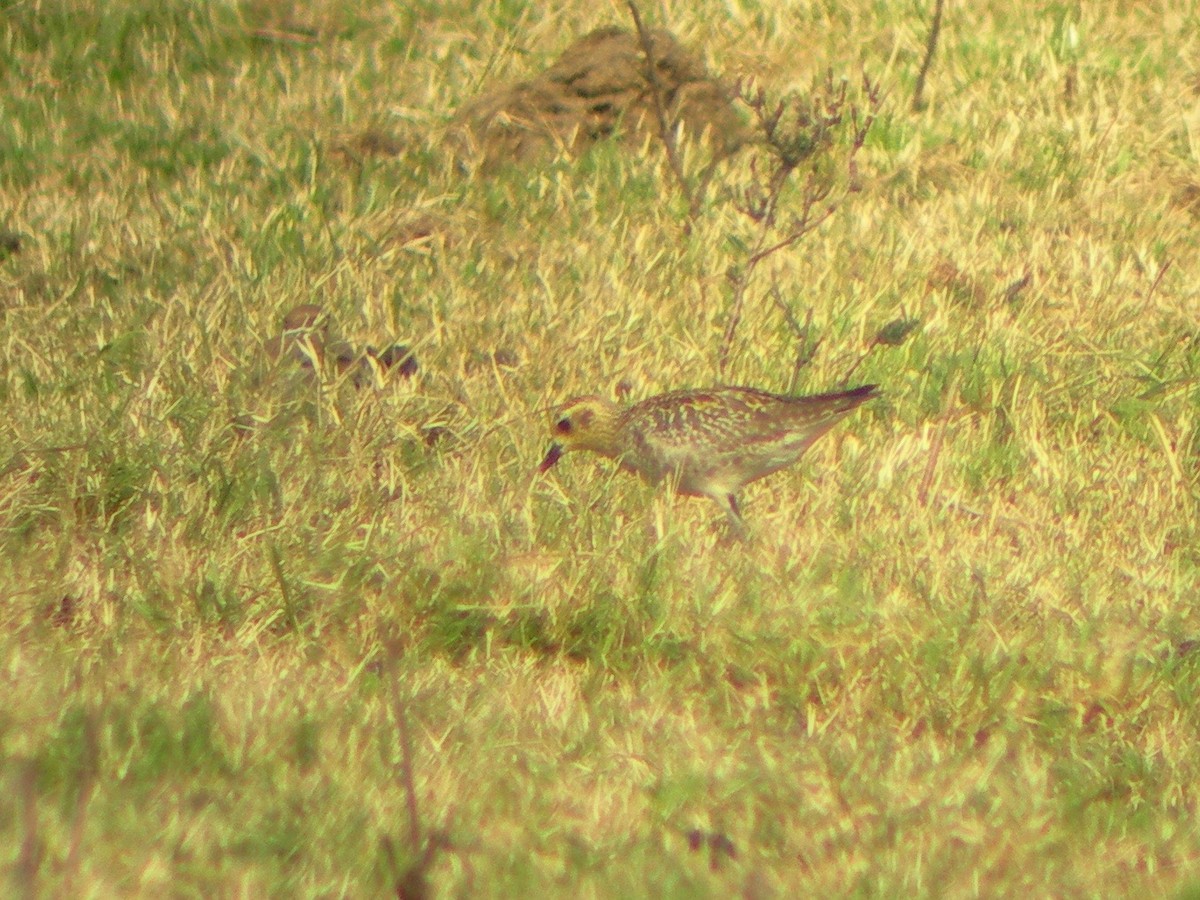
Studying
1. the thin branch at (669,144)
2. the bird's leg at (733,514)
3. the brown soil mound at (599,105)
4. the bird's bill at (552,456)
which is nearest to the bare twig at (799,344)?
the bird's leg at (733,514)

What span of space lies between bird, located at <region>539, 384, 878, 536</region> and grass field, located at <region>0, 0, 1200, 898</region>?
118 mm

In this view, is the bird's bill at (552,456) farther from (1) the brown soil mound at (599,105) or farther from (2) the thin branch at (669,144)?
(1) the brown soil mound at (599,105)

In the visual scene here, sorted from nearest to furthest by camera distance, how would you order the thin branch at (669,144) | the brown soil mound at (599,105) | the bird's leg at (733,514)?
the bird's leg at (733,514) < the thin branch at (669,144) < the brown soil mound at (599,105)

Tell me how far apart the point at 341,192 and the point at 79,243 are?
106 cm

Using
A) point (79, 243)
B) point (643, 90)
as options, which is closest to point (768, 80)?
point (643, 90)

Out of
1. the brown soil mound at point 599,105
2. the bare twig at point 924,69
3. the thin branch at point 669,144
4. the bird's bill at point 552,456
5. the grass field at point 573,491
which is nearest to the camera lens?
the grass field at point 573,491

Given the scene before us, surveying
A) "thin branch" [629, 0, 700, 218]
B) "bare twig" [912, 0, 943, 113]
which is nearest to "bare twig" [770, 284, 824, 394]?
"thin branch" [629, 0, 700, 218]

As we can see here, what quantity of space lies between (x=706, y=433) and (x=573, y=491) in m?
0.42

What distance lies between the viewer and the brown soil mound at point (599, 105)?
24.8ft

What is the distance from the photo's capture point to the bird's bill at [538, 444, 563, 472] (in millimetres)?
5168

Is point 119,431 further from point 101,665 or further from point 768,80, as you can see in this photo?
point 768,80

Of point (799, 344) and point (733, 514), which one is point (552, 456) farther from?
point (799, 344)

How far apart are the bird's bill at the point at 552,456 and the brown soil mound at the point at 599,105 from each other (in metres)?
2.56

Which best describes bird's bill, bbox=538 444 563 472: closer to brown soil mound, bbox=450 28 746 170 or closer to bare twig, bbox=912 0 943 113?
brown soil mound, bbox=450 28 746 170
